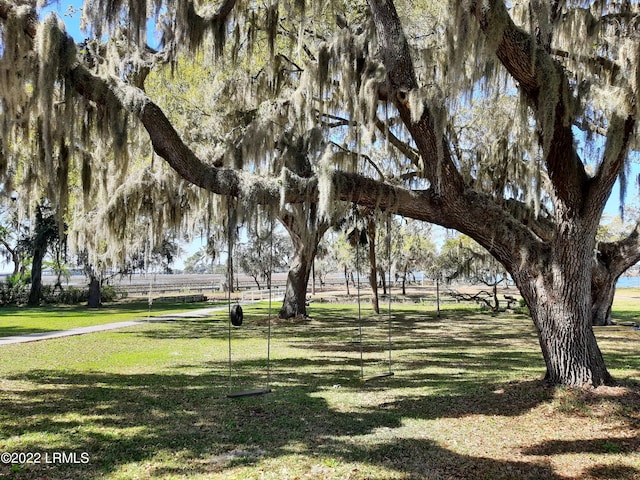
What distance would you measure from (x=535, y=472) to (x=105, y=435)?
11.4 feet

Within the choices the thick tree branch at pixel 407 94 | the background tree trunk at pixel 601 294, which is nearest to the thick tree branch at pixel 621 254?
the background tree trunk at pixel 601 294

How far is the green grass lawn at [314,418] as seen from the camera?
367 centimetres

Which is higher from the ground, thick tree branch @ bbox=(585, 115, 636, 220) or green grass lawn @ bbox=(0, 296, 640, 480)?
thick tree branch @ bbox=(585, 115, 636, 220)

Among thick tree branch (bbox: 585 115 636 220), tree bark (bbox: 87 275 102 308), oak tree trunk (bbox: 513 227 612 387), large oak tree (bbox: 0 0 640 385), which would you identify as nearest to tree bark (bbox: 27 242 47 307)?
tree bark (bbox: 87 275 102 308)

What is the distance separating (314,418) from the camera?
4.99m

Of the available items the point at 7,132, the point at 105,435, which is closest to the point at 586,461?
the point at 105,435

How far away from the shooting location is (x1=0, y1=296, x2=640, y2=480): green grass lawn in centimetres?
367

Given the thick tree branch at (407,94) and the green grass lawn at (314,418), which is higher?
the thick tree branch at (407,94)

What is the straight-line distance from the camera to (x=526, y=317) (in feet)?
60.4

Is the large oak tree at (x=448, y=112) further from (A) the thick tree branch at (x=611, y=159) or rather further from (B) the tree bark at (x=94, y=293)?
(B) the tree bark at (x=94, y=293)

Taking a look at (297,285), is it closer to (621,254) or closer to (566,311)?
(621,254)

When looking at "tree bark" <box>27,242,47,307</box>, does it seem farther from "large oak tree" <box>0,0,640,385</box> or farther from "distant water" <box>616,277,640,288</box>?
"distant water" <box>616,277,640,288</box>

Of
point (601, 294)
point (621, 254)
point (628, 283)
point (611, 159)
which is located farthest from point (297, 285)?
point (628, 283)

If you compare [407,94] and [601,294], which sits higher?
[407,94]
